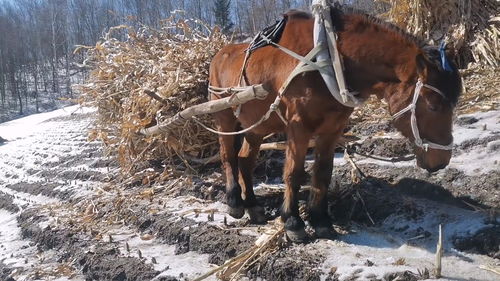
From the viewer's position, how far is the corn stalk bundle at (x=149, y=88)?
6.29 metres

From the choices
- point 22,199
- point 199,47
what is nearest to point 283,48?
point 199,47

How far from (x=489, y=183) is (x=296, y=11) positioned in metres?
2.11

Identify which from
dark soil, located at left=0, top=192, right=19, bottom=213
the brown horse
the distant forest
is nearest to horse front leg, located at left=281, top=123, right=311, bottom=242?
the brown horse

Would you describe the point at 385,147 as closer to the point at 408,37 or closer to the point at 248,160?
the point at 248,160

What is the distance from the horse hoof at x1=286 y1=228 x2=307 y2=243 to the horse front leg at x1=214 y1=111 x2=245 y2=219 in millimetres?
989

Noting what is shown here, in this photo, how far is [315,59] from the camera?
12.2 feet

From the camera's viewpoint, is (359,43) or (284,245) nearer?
(359,43)

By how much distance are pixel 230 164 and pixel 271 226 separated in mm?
902

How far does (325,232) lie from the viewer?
156 inches

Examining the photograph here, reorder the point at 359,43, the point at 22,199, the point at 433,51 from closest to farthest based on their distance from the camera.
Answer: the point at 433,51 → the point at 359,43 → the point at 22,199

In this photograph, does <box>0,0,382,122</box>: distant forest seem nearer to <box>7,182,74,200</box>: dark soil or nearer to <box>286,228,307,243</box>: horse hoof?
Answer: <box>7,182,74,200</box>: dark soil

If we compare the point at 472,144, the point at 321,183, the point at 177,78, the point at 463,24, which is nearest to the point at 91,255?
the point at 321,183

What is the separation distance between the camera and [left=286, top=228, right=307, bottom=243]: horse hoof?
389 cm

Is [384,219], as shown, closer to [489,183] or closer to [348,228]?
[348,228]
